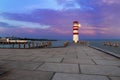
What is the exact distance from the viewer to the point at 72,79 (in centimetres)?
491

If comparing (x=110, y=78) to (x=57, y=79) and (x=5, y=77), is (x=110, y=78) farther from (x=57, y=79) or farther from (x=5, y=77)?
(x=5, y=77)

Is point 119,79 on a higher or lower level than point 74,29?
lower

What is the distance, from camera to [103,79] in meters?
4.98

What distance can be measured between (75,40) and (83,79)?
32.1 metres

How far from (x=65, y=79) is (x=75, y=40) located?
32213 millimetres

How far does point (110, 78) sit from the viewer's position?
5.11m

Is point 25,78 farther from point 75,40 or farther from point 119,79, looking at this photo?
point 75,40

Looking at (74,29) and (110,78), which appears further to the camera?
(74,29)

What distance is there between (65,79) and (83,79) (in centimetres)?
59

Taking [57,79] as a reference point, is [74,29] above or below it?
above

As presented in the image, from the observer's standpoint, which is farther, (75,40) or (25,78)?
(75,40)

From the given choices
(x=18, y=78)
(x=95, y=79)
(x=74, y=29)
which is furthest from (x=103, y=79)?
(x=74, y=29)

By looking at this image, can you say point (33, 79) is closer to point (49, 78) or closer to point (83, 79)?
point (49, 78)

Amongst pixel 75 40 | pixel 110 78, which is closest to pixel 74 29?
pixel 75 40
